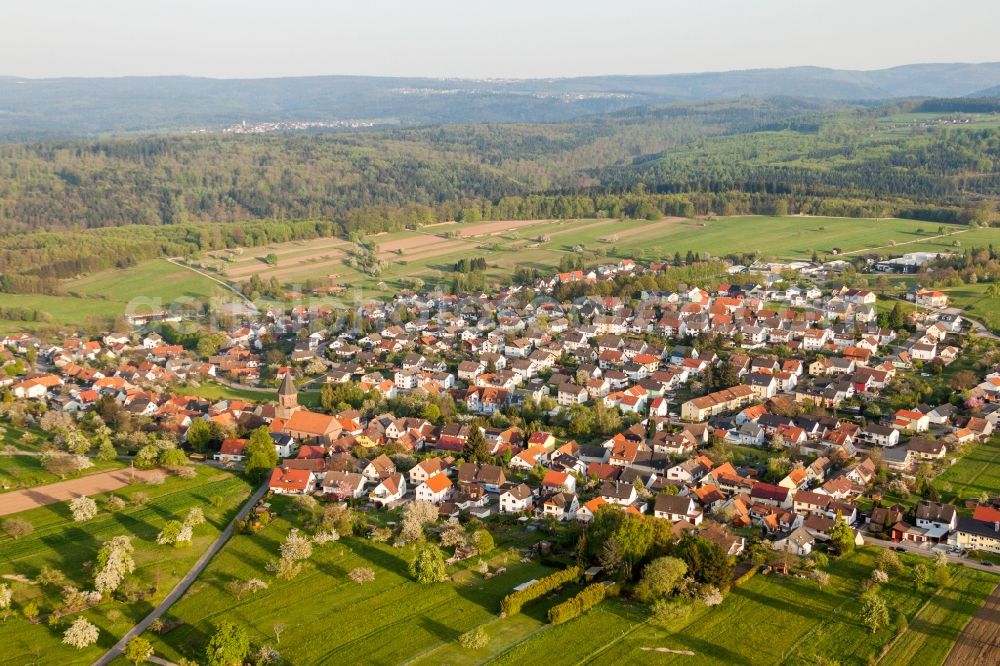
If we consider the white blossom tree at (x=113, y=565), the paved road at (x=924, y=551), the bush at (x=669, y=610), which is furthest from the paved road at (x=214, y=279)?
the paved road at (x=924, y=551)

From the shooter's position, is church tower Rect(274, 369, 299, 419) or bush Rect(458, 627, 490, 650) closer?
bush Rect(458, 627, 490, 650)

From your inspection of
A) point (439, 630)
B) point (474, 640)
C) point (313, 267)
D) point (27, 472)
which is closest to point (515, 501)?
point (439, 630)

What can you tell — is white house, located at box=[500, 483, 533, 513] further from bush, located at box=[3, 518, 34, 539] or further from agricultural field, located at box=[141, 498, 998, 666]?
bush, located at box=[3, 518, 34, 539]

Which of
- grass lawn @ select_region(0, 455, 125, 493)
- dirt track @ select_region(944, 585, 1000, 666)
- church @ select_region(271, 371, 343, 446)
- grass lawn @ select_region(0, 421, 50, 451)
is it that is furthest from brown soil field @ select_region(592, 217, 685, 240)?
dirt track @ select_region(944, 585, 1000, 666)

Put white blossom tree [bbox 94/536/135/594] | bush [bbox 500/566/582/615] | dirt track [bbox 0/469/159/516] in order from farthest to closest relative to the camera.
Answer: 1. dirt track [bbox 0/469/159/516]
2. white blossom tree [bbox 94/536/135/594]
3. bush [bbox 500/566/582/615]

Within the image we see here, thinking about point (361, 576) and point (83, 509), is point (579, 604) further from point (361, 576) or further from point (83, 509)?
point (83, 509)

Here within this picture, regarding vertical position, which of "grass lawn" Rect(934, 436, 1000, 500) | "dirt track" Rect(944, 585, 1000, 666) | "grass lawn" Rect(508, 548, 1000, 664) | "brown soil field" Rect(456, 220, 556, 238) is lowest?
"grass lawn" Rect(934, 436, 1000, 500)

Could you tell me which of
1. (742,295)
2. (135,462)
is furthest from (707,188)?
(135,462)

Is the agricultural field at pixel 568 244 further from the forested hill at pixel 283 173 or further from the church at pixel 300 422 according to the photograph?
the church at pixel 300 422
